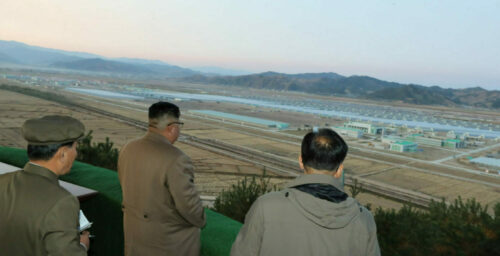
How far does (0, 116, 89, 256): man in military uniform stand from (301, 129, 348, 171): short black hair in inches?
38.8

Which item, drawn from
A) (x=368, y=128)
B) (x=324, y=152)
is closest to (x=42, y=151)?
(x=324, y=152)

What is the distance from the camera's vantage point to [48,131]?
164cm

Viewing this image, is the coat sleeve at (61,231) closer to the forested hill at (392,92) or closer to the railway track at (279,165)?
the railway track at (279,165)

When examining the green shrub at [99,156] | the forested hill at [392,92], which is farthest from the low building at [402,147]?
the forested hill at [392,92]

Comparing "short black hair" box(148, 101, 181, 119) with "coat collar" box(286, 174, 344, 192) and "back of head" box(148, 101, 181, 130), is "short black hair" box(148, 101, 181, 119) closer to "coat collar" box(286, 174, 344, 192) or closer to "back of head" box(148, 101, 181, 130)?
"back of head" box(148, 101, 181, 130)

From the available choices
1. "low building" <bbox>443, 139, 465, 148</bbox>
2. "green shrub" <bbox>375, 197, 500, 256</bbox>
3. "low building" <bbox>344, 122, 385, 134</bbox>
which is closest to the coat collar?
"green shrub" <bbox>375, 197, 500, 256</bbox>

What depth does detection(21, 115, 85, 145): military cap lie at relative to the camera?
1.63 metres

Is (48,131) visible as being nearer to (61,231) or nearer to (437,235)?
(61,231)

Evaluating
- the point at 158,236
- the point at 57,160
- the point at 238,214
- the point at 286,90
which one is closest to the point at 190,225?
the point at 158,236

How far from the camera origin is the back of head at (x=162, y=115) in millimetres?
2606

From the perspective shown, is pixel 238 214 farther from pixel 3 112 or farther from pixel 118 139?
pixel 3 112

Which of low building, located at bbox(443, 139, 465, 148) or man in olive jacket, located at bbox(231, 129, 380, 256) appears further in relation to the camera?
low building, located at bbox(443, 139, 465, 148)

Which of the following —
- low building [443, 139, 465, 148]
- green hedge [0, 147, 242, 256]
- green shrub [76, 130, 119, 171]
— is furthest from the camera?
low building [443, 139, 465, 148]

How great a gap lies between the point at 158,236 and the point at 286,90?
7272 inches
